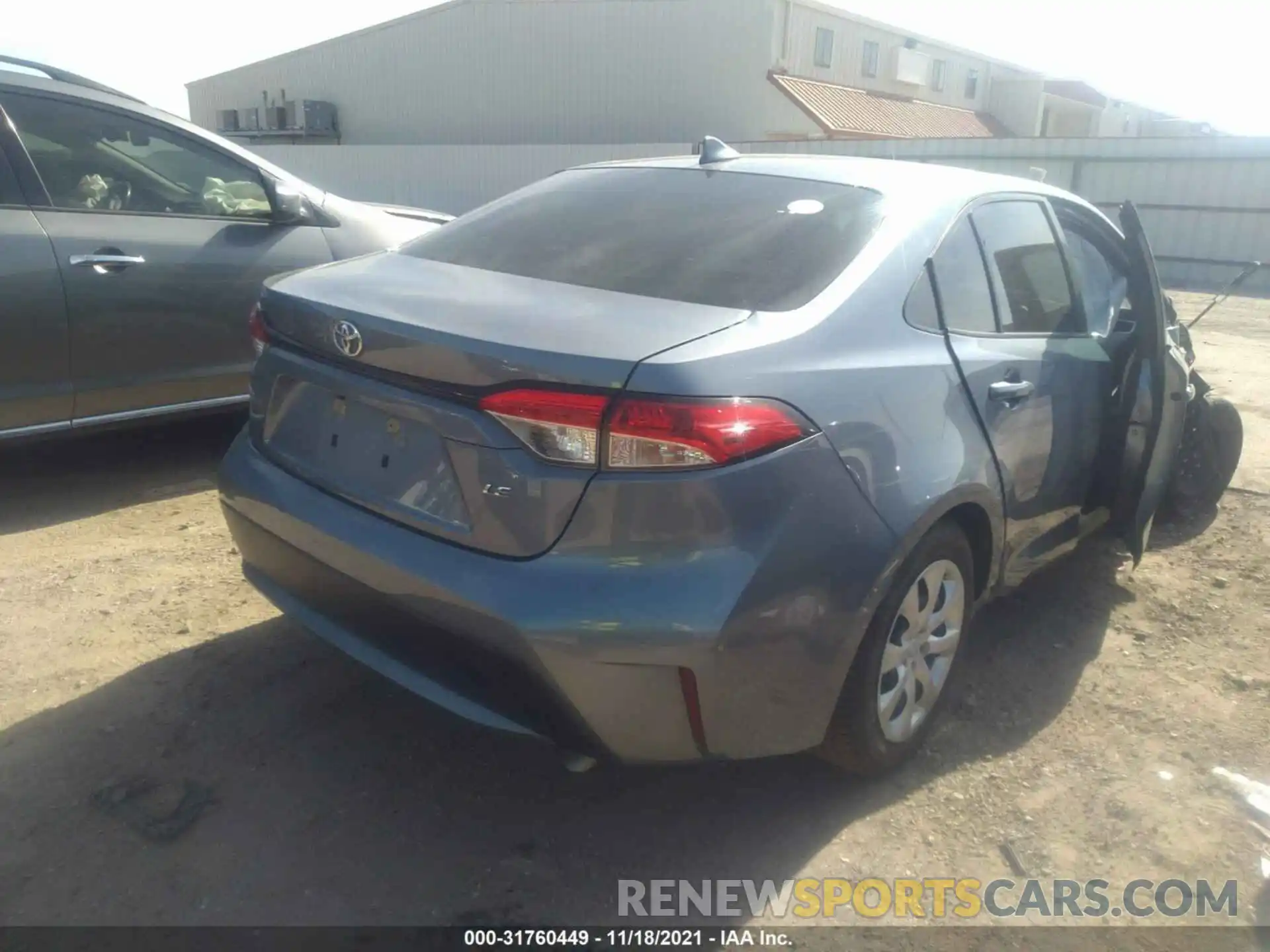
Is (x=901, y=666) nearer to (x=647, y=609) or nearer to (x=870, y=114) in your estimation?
(x=647, y=609)

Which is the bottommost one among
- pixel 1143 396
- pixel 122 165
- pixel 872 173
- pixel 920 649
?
pixel 920 649

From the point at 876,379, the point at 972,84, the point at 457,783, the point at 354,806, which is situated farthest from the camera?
the point at 972,84

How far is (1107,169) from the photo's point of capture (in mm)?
18562

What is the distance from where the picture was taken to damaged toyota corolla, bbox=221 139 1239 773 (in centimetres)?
206

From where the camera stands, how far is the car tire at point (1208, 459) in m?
4.66

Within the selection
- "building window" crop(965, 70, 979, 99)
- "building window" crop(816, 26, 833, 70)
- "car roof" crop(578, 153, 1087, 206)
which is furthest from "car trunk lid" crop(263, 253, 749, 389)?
"building window" crop(965, 70, 979, 99)

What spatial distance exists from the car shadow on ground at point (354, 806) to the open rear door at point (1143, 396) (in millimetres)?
794

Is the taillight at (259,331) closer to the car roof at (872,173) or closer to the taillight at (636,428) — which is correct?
the taillight at (636,428)

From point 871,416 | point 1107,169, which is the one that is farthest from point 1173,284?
point 871,416

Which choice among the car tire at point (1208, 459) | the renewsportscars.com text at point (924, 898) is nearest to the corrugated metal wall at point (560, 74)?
the car tire at point (1208, 459)

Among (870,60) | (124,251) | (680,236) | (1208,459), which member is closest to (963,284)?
(680,236)

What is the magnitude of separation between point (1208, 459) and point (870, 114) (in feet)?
88.9

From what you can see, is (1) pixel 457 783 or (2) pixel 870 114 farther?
(2) pixel 870 114

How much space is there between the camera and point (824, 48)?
29.5 m
